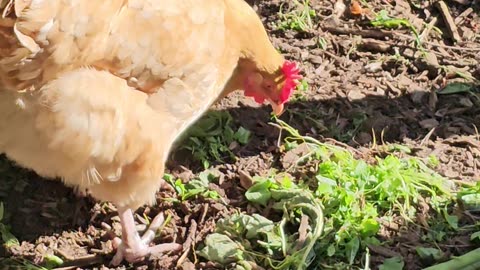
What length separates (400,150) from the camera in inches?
159

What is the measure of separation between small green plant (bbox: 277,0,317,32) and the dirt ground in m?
0.03

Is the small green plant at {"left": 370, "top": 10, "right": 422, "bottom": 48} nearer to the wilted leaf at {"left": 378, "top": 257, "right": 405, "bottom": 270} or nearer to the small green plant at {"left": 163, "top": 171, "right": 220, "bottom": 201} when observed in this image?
the small green plant at {"left": 163, "top": 171, "right": 220, "bottom": 201}

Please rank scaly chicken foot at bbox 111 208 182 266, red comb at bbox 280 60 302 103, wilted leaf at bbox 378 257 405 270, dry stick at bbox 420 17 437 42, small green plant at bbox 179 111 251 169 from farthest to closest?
1. dry stick at bbox 420 17 437 42
2. small green plant at bbox 179 111 251 169
3. red comb at bbox 280 60 302 103
4. scaly chicken foot at bbox 111 208 182 266
5. wilted leaf at bbox 378 257 405 270

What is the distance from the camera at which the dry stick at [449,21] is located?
4535 millimetres

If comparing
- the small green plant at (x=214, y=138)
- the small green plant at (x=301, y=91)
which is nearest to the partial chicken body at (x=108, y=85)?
the small green plant at (x=214, y=138)

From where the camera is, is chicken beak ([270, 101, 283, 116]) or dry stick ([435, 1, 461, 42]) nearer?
chicken beak ([270, 101, 283, 116])

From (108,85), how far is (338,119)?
1480 mm

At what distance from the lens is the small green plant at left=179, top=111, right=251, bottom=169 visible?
405 centimetres

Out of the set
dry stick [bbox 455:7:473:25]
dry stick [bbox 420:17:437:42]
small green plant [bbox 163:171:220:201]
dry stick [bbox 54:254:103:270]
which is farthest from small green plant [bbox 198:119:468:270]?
dry stick [bbox 455:7:473:25]

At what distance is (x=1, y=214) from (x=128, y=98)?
3.38 ft

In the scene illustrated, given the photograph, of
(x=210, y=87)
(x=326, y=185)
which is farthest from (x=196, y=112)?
(x=326, y=185)

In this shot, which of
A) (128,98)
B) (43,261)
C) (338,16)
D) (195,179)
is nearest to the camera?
(128,98)

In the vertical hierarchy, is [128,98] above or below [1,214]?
above

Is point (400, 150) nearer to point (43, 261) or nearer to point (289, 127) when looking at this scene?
point (289, 127)
